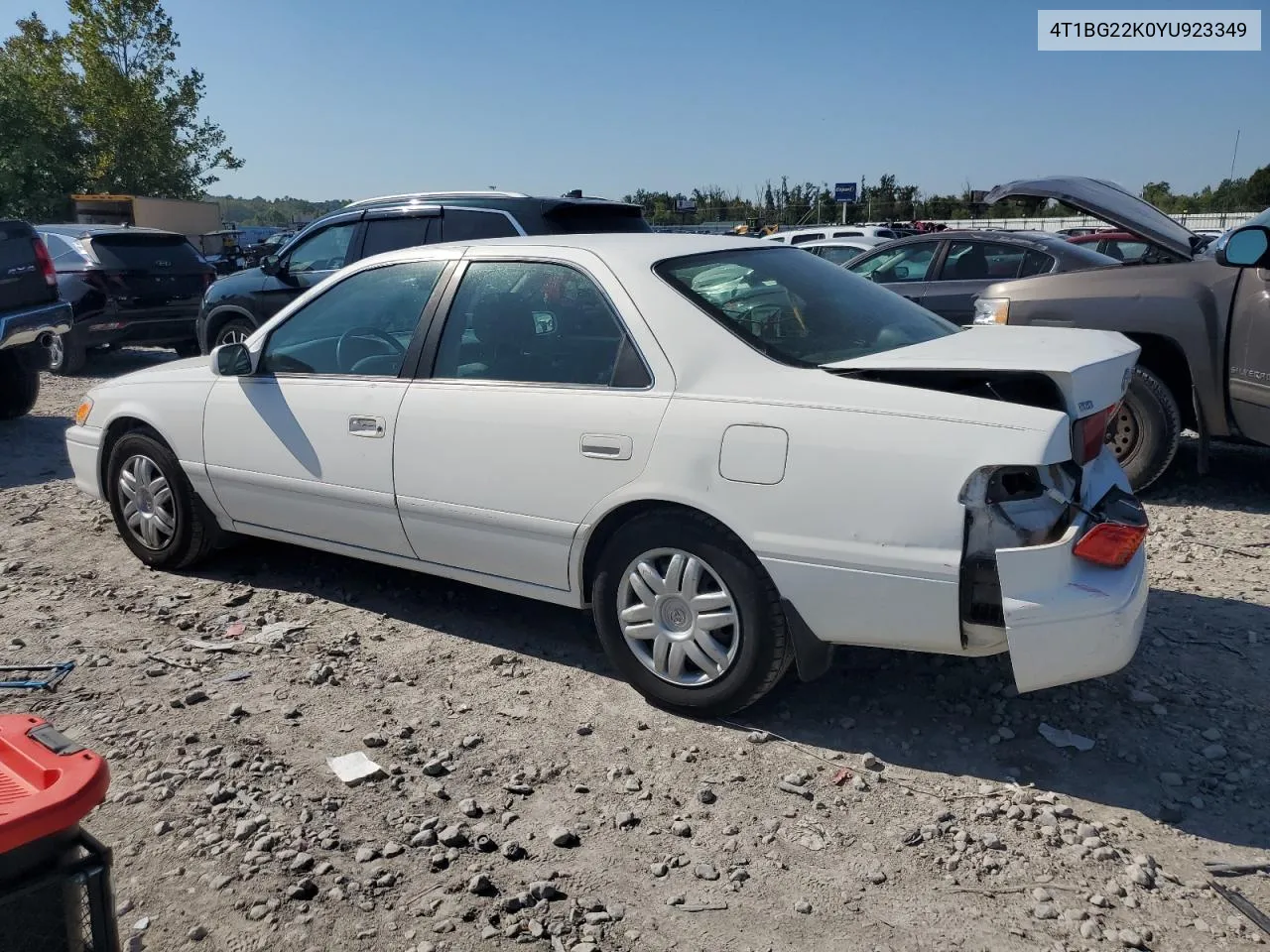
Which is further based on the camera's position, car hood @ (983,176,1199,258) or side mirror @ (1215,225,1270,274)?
car hood @ (983,176,1199,258)

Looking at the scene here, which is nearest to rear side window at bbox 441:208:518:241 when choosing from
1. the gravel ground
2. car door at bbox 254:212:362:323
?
car door at bbox 254:212:362:323

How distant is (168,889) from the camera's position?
2.69 meters

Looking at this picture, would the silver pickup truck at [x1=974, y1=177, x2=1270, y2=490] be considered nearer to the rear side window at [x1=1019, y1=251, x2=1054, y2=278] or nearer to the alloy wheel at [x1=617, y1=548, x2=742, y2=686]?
the alloy wheel at [x1=617, y1=548, x2=742, y2=686]

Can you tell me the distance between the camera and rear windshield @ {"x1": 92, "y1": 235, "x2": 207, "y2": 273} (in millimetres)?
11508

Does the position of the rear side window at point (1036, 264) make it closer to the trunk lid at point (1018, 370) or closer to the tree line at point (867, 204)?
the trunk lid at point (1018, 370)

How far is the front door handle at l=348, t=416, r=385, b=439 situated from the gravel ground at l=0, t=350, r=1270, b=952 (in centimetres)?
86

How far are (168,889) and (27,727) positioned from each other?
91 cm

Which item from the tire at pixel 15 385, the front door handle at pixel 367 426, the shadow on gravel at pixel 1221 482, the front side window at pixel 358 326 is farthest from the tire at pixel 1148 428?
the tire at pixel 15 385

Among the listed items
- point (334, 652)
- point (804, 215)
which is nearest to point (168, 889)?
point (334, 652)

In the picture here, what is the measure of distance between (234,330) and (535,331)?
23.3 ft

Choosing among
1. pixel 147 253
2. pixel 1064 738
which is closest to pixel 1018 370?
pixel 1064 738

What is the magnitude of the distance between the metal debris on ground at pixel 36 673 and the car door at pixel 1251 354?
5.81 meters

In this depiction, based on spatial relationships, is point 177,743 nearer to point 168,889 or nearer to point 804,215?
point 168,889

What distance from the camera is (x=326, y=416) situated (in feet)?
14.2
